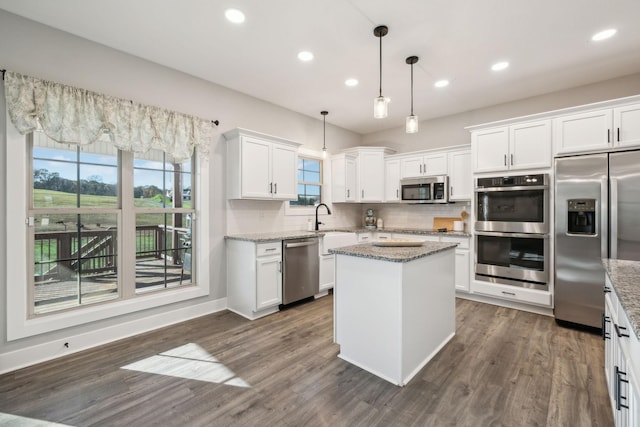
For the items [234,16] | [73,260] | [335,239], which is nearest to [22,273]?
[73,260]

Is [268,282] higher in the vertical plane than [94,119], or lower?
lower

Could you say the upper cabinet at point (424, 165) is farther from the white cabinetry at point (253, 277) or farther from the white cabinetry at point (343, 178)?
the white cabinetry at point (253, 277)

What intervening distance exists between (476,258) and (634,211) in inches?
61.4

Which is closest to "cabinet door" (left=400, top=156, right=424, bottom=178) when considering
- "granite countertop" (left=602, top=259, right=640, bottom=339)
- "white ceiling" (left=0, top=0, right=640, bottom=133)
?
"white ceiling" (left=0, top=0, right=640, bottom=133)

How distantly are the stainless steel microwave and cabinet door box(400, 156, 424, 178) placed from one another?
97mm

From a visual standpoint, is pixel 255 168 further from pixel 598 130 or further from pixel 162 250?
pixel 598 130

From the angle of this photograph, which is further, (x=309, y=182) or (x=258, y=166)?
(x=309, y=182)

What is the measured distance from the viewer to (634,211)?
2764mm

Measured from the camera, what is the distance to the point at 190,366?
2340 millimetres

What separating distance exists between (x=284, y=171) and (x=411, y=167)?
221cm

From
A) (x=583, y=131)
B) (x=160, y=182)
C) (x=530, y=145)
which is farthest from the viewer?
(x=530, y=145)

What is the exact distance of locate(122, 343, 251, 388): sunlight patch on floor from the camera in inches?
85.9

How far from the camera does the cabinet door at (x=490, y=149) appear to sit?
3.62 metres

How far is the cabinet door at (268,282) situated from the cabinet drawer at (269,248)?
6 centimetres
